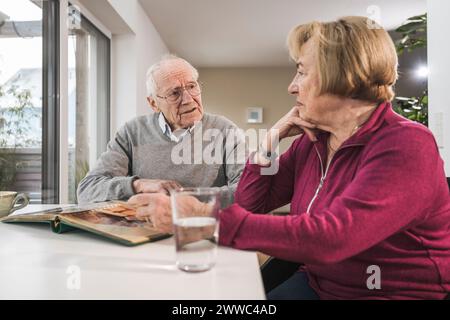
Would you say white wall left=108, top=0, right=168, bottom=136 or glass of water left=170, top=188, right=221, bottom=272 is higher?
white wall left=108, top=0, right=168, bottom=136

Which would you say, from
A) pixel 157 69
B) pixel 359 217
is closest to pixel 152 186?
pixel 157 69

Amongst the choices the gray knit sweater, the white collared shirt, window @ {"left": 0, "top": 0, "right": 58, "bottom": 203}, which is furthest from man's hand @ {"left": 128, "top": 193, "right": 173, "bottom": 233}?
window @ {"left": 0, "top": 0, "right": 58, "bottom": 203}

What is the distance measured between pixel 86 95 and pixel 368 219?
281 cm

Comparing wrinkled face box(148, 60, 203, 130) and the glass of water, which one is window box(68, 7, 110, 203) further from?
the glass of water

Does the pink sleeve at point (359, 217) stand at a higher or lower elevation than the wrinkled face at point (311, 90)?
lower

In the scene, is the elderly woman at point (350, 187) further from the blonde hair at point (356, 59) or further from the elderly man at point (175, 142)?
the elderly man at point (175, 142)

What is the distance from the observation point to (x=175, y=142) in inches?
67.4

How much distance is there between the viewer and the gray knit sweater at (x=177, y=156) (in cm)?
162

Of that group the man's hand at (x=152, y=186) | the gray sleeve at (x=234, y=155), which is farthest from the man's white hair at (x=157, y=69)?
the man's hand at (x=152, y=186)

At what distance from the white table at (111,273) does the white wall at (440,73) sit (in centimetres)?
176

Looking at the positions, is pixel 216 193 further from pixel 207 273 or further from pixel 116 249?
pixel 116 249

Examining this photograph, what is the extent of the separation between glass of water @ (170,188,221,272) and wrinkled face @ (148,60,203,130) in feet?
3.53

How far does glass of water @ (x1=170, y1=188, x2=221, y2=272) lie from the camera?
66 cm

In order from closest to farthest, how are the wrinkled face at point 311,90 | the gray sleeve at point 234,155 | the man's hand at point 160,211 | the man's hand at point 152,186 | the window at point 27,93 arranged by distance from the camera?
the man's hand at point 160,211 < the wrinkled face at point 311,90 < the man's hand at point 152,186 < the gray sleeve at point 234,155 < the window at point 27,93
